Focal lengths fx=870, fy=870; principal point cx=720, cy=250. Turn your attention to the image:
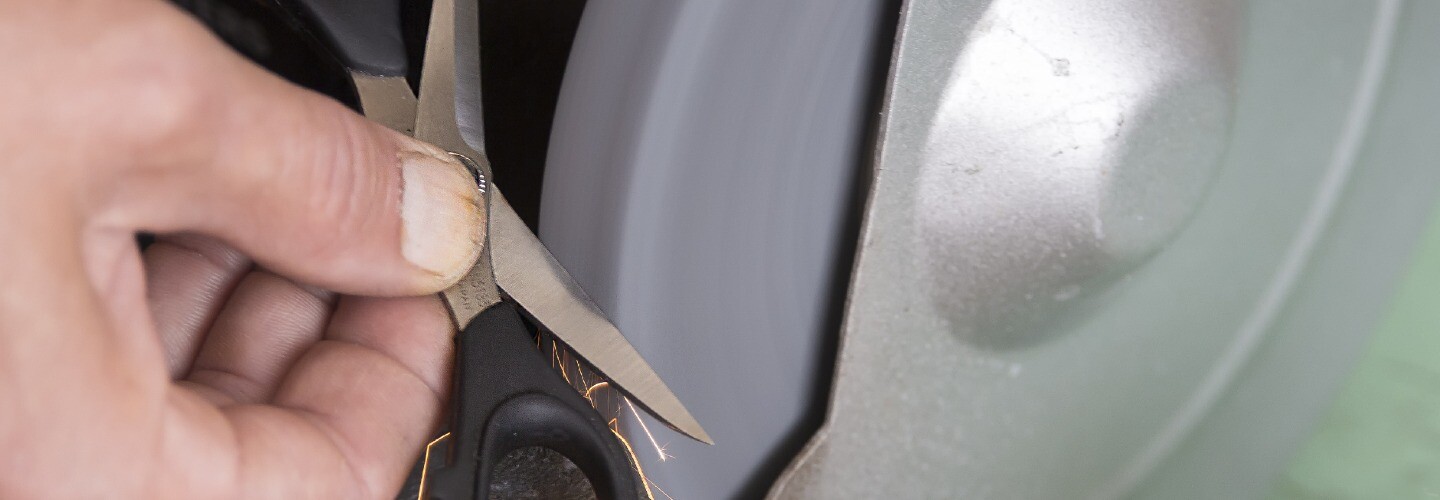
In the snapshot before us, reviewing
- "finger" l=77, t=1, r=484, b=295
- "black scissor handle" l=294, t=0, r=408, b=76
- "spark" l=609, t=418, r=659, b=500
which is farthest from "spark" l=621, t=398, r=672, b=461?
"black scissor handle" l=294, t=0, r=408, b=76

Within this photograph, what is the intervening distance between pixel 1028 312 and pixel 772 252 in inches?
7.3

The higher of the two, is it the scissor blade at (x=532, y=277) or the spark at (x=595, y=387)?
the scissor blade at (x=532, y=277)

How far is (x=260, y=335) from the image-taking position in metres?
0.51

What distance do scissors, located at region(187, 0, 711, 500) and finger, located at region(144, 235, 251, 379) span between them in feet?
0.55

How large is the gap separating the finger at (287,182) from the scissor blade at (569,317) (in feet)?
0.07

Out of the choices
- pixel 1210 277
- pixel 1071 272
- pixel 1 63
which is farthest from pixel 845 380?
pixel 1 63

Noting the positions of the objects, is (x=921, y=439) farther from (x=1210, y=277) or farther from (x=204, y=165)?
(x=204, y=165)

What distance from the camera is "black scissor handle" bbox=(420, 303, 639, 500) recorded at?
1.42ft

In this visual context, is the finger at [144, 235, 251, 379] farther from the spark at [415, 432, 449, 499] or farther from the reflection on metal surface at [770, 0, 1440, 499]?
the reflection on metal surface at [770, 0, 1440, 499]

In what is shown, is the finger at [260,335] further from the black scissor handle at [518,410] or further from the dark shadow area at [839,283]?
the dark shadow area at [839,283]

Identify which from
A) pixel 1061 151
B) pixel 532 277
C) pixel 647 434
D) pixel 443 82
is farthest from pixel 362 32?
pixel 1061 151

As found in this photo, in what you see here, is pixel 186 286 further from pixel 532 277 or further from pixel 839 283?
pixel 839 283

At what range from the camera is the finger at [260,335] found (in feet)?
1.65

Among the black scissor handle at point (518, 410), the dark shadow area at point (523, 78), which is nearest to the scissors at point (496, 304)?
the black scissor handle at point (518, 410)
